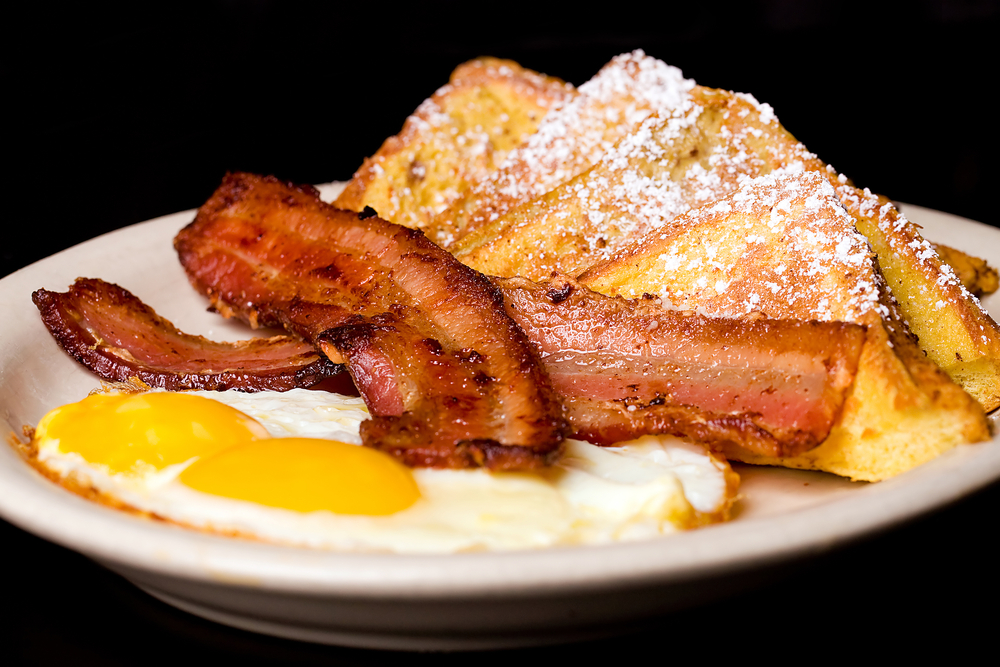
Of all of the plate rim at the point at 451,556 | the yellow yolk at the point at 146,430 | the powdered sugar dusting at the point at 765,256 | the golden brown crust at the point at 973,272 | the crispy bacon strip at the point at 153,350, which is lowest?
the crispy bacon strip at the point at 153,350

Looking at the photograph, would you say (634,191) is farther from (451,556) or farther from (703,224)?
(451,556)

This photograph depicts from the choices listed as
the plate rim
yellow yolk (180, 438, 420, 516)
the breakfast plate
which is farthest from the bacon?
yellow yolk (180, 438, 420, 516)

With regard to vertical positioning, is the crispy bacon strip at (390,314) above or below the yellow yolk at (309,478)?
above

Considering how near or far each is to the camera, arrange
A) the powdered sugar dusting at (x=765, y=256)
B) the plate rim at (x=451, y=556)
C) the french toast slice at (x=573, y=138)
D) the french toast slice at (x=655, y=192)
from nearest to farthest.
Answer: the plate rim at (x=451, y=556) → the powdered sugar dusting at (x=765, y=256) → the french toast slice at (x=655, y=192) → the french toast slice at (x=573, y=138)

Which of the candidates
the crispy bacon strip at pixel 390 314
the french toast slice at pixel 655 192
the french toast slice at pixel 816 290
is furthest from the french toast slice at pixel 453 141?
the french toast slice at pixel 816 290

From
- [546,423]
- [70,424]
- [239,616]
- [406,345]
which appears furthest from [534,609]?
[70,424]

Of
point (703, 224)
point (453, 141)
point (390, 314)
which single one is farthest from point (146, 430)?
point (453, 141)

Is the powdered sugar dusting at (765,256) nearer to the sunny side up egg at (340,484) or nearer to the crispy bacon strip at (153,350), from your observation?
the sunny side up egg at (340,484)
